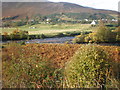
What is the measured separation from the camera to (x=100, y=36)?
5719 mm

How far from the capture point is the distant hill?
549cm

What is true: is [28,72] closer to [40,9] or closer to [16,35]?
[16,35]

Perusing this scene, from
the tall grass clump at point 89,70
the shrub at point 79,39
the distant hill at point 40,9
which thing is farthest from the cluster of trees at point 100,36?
the tall grass clump at point 89,70

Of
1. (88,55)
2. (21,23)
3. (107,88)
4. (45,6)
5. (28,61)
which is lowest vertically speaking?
(107,88)

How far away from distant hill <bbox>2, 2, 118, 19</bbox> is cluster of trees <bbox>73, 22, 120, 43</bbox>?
529mm

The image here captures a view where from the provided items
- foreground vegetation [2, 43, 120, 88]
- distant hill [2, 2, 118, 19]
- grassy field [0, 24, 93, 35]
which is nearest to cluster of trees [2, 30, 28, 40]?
foreground vegetation [2, 43, 120, 88]

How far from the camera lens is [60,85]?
4238 millimetres

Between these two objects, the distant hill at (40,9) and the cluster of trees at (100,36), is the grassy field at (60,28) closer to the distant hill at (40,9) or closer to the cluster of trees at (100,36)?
the cluster of trees at (100,36)

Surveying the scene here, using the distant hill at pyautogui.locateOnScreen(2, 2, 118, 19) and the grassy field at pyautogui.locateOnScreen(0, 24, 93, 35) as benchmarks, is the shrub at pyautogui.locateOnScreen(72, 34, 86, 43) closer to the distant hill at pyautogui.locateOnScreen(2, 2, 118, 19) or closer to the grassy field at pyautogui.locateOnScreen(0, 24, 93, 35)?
the grassy field at pyautogui.locateOnScreen(0, 24, 93, 35)

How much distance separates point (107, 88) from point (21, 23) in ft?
9.90

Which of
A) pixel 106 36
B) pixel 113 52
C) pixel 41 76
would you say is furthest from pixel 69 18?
pixel 41 76

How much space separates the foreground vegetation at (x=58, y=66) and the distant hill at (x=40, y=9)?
93cm

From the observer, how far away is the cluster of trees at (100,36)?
5724 mm

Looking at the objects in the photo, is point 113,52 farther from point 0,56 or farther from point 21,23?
point 0,56
